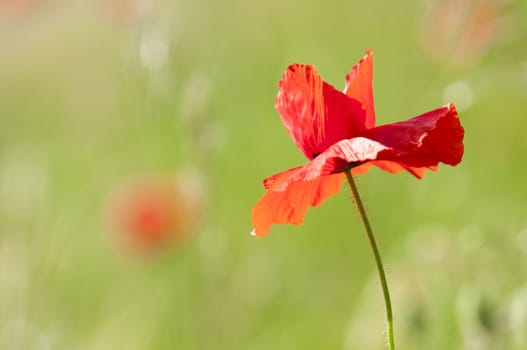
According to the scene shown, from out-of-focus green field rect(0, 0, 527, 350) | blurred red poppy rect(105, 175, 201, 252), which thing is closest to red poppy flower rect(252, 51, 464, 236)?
out-of-focus green field rect(0, 0, 527, 350)

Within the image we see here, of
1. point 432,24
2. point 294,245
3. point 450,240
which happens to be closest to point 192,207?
point 450,240

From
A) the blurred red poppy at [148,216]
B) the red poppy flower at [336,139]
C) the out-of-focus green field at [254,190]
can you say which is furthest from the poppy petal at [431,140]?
the blurred red poppy at [148,216]

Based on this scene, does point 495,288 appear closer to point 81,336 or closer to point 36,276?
point 36,276

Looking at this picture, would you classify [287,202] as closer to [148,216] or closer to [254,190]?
[148,216]

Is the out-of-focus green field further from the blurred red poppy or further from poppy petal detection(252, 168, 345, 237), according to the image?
poppy petal detection(252, 168, 345, 237)

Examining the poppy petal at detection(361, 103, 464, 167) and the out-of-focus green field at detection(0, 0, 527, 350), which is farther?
the out-of-focus green field at detection(0, 0, 527, 350)

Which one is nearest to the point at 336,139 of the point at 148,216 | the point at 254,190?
the point at 148,216
